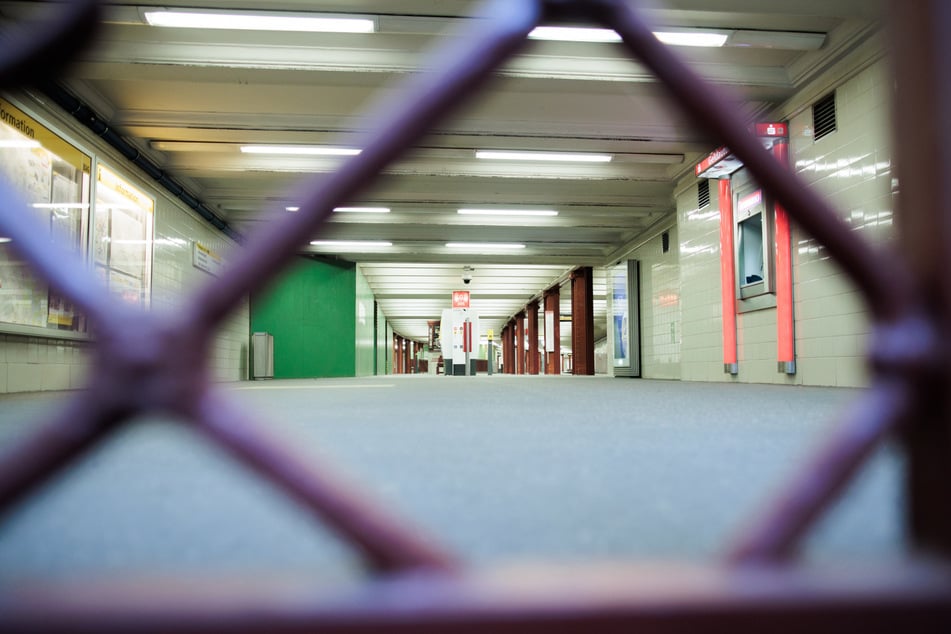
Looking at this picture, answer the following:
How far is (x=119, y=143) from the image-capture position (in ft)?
21.1

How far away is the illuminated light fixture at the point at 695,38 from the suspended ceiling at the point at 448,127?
0.08 m

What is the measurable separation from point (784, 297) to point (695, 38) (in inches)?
97.9

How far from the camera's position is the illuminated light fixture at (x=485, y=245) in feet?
39.0

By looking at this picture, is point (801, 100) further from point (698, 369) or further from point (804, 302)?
point (698, 369)

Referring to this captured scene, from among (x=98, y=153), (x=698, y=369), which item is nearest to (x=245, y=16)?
(x=98, y=153)

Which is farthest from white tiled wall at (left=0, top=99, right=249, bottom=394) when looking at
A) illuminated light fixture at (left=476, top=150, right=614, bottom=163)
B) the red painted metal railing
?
illuminated light fixture at (left=476, top=150, right=614, bottom=163)

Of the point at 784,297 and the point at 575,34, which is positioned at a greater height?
the point at 575,34

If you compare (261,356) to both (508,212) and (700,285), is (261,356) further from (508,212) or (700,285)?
(700,285)

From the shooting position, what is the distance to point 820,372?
5.21m

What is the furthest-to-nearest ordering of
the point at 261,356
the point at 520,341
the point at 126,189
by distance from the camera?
the point at 520,341, the point at 261,356, the point at 126,189

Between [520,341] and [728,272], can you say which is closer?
[728,272]

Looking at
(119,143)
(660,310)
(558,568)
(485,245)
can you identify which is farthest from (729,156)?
(485,245)

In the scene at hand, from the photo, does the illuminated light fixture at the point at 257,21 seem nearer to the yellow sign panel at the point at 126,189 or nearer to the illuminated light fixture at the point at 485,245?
the yellow sign panel at the point at 126,189

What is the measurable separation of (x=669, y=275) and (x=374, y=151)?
32.8 ft
